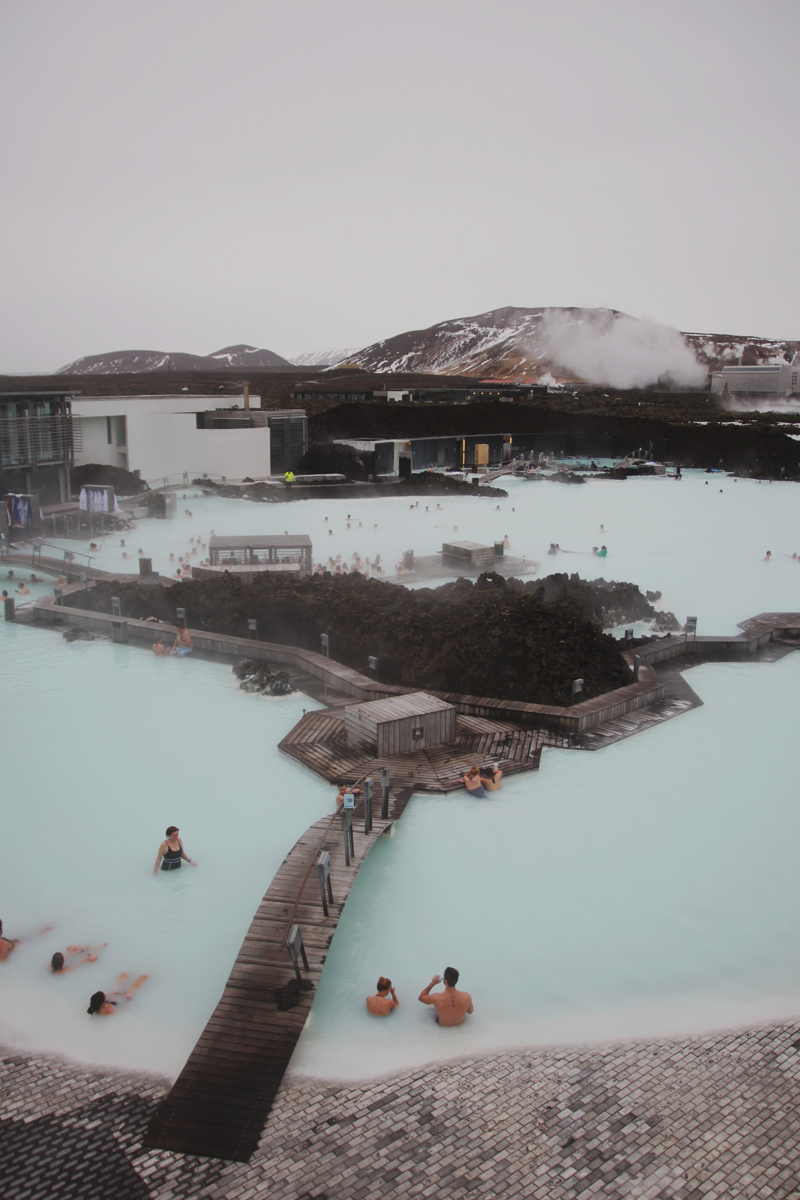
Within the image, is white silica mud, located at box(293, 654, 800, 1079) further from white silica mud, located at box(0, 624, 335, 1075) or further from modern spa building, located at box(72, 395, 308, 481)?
modern spa building, located at box(72, 395, 308, 481)

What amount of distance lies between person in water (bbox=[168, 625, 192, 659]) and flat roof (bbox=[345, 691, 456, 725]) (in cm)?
526

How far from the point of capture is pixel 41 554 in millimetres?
21641

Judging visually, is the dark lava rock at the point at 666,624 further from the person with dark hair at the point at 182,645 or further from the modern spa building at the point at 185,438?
the modern spa building at the point at 185,438

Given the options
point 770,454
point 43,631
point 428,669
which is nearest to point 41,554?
point 43,631

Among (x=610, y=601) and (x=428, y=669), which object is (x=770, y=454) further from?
(x=428, y=669)

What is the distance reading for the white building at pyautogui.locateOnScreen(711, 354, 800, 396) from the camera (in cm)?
9231

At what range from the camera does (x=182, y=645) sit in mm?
14742

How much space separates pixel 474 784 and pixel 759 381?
324 ft

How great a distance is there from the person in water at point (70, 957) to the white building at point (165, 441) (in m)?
27.6

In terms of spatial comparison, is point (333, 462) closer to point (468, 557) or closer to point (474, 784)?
point (468, 557)

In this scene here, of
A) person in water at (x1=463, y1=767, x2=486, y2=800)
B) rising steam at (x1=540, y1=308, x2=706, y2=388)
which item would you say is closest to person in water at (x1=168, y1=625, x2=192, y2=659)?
person in water at (x1=463, y1=767, x2=486, y2=800)

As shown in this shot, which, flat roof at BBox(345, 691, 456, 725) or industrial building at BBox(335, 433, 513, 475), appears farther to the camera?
industrial building at BBox(335, 433, 513, 475)

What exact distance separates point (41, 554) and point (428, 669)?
13.6 meters

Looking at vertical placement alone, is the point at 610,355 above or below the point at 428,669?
above
